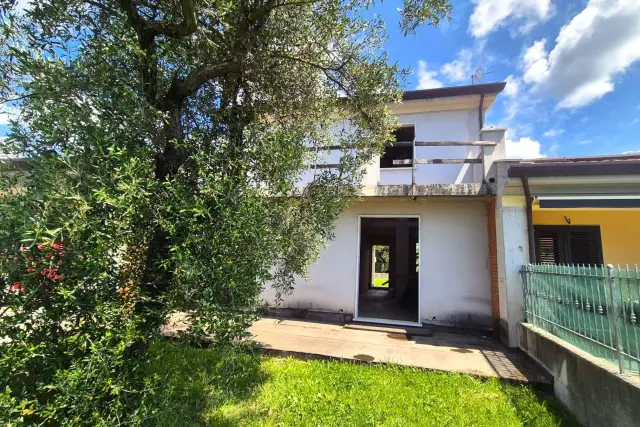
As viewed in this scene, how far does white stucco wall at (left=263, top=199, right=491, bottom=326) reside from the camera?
898 cm

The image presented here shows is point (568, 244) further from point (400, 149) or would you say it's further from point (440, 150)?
point (400, 149)

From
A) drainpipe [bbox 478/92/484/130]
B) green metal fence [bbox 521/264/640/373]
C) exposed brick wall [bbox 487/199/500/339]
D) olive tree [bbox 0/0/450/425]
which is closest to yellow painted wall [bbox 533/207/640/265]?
exposed brick wall [bbox 487/199/500/339]

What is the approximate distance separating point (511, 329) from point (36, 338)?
8318 millimetres

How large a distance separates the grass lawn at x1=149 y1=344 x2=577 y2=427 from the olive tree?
101 cm

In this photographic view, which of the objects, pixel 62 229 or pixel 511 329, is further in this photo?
pixel 511 329

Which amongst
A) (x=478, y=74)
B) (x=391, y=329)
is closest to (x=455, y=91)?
(x=478, y=74)

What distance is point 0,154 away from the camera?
2875 mm

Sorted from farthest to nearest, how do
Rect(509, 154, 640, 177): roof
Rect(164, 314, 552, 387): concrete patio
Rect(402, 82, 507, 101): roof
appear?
Rect(402, 82, 507, 101): roof
Rect(509, 154, 640, 177): roof
Rect(164, 314, 552, 387): concrete patio

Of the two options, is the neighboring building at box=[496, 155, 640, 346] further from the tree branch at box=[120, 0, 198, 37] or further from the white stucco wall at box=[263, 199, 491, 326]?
the tree branch at box=[120, 0, 198, 37]

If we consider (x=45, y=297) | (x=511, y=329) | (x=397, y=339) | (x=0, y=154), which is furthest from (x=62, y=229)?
(x=511, y=329)

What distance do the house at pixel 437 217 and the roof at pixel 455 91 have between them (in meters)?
0.03

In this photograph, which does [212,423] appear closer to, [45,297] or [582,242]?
[45,297]

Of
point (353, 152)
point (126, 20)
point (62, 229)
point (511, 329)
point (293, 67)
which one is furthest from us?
point (511, 329)

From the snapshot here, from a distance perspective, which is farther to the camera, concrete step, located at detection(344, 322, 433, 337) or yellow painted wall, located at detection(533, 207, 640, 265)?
yellow painted wall, located at detection(533, 207, 640, 265)
